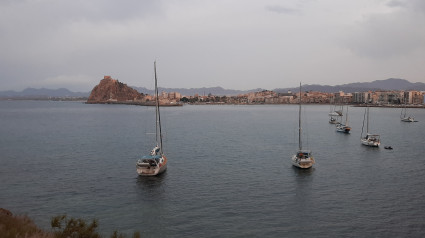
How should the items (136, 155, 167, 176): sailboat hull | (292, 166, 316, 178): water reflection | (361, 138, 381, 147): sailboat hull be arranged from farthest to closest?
(361, 138, 381, 147): sailboat hull → (292, 166, 316, 178): water reflection → (136, 155, 167, 176): sailboat hull

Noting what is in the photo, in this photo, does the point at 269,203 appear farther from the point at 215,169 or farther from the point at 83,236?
the point at 83,236

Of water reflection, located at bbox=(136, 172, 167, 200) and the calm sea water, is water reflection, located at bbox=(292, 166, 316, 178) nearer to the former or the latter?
the calm sea water

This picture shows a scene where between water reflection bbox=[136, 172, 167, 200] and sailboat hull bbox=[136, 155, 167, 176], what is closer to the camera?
water reflection bbox=[136, 172, 167, 200]

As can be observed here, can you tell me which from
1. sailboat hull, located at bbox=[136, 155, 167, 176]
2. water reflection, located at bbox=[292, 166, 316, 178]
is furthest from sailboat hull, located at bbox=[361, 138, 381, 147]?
sailboat hull, located at bbox=[136, 155, 167, 176]

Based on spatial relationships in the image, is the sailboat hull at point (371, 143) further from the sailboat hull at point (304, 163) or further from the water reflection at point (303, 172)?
the sailboat hull at point (304, 163)

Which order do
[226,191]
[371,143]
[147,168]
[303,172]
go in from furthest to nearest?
[371,143], [303,172], [147,168], [226,191]

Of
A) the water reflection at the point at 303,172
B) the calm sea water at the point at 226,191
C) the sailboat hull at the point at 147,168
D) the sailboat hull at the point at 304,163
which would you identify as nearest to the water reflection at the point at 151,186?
the calm sea water at the point at 226,191

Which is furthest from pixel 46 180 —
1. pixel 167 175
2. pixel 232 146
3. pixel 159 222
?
pixel 232 146

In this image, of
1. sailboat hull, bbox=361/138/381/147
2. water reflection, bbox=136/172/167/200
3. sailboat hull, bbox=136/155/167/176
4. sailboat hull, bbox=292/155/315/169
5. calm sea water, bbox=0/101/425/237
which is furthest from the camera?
sailboat hull, bbox=361/138/381/147

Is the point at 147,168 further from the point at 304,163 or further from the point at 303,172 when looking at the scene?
the point at 304,163

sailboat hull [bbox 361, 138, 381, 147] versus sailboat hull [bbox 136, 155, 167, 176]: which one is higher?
sailboat hull [bbox 136, 155, 167, 176]

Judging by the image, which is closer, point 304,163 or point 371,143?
point 304,163

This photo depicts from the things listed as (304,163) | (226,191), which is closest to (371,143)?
(304,163)

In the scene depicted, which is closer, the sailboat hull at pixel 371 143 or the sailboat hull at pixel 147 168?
the sailboat hull at pixel 147 168
